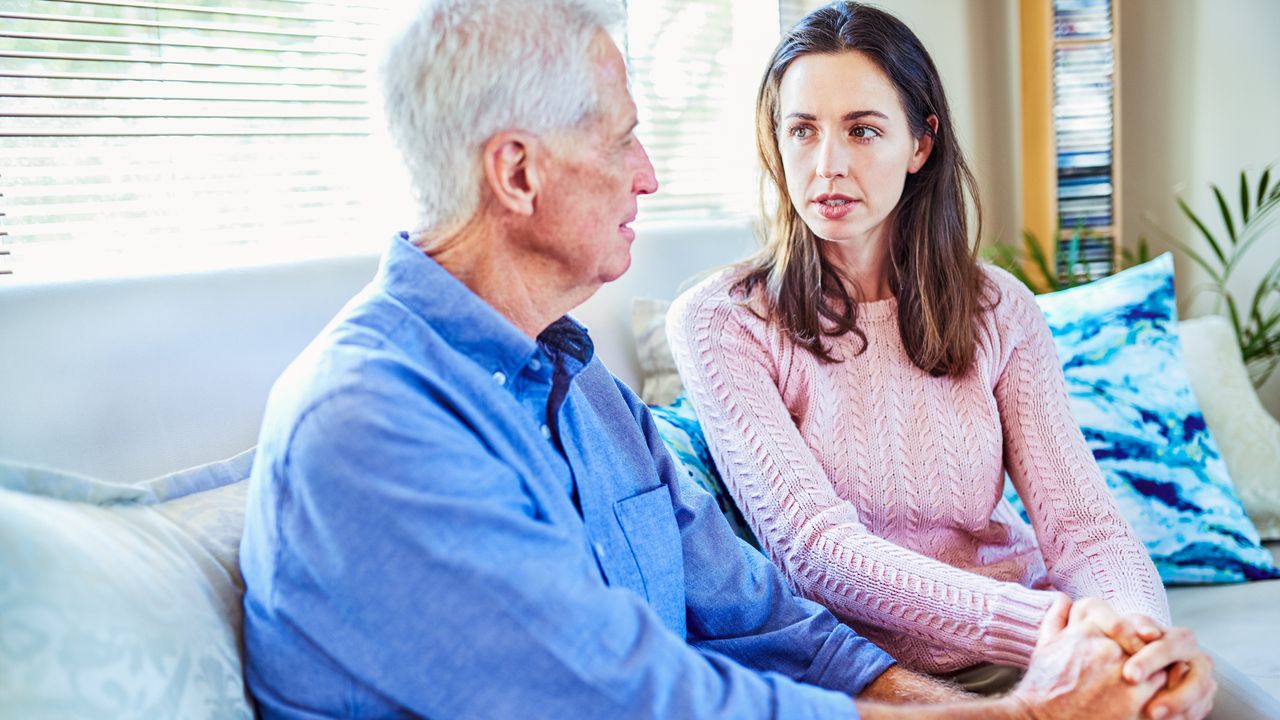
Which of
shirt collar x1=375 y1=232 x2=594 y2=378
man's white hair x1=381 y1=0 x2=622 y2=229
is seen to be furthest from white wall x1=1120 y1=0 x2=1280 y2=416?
shirt collar x1=375 y1=232 x2=594 y2=378

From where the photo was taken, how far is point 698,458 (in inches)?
62.8

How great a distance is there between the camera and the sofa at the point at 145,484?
81 cm

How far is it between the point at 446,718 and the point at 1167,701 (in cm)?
74

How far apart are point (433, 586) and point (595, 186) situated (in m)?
0.44

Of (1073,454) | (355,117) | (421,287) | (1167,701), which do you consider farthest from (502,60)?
(355,117)

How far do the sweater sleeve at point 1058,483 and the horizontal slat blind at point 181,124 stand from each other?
1.07 metres

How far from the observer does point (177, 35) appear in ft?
6.00

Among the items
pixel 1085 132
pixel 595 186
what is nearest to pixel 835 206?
pixel 595 186

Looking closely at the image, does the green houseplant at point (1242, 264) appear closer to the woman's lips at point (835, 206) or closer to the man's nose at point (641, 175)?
the woman's lips at point (835, 206)

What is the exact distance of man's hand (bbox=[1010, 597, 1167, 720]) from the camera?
1.07 metres

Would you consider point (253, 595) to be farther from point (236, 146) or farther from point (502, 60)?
point (236, 146)

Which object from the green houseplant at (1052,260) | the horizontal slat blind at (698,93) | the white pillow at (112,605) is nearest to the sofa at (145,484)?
the white pillow at (112,605)

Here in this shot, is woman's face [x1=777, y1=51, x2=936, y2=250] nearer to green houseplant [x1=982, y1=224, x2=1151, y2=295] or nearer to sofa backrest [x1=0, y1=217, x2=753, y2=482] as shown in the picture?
sofa backrest [x1=0, y1=217, x2=753, y2=482]

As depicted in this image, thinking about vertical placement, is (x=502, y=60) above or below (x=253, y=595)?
above
